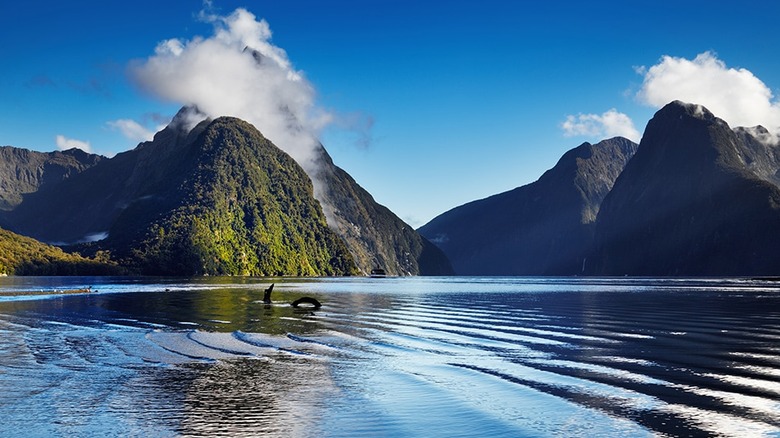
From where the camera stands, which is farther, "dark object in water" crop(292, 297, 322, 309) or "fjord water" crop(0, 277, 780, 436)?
"dark object in water" crop(292, 297, 322, 309)

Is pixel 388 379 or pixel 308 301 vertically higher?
pixel 308 301

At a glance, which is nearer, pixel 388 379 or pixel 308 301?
pixel 388 379

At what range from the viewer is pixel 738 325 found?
1876 inches

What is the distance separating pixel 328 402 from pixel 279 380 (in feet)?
14.7

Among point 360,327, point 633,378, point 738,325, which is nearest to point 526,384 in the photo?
point 633,378

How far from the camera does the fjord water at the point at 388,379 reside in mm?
18172

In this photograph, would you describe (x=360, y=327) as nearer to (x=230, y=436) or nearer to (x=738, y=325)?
(x=738, y=325)

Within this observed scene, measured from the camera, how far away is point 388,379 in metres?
25.6

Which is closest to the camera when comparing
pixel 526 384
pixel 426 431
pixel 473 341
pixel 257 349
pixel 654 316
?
pixel 426 431

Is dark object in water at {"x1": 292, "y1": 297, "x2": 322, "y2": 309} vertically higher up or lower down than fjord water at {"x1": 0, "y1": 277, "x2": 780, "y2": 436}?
higher up

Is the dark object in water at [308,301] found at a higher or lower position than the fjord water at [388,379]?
higher

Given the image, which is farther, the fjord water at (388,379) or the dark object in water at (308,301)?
the dark object in water at (308,301)

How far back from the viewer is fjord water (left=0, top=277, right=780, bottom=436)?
59.6ft

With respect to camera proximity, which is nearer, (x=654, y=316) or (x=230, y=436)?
(x=230, y=436)
